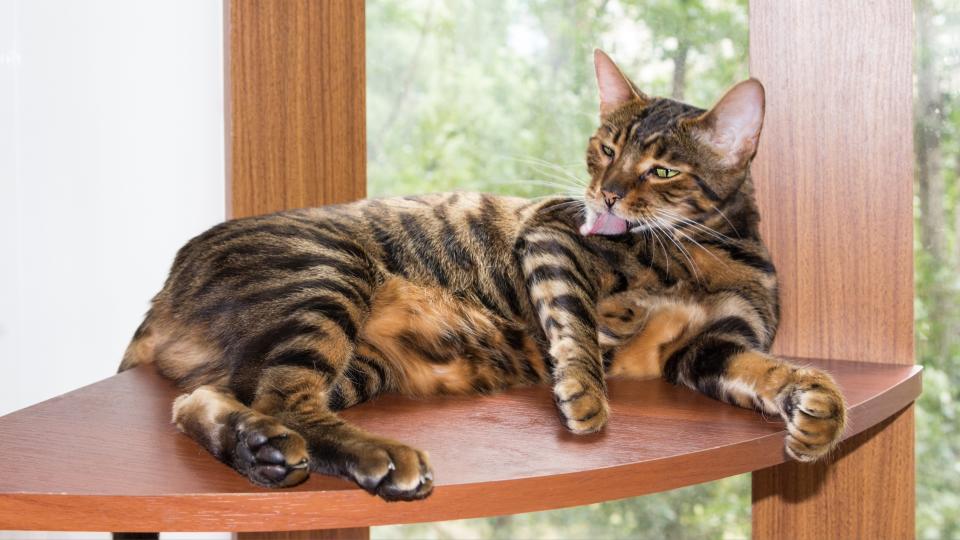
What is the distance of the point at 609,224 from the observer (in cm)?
142

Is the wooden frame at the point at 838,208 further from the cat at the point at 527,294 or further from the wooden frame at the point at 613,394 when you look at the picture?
the cat at the point at 527,294

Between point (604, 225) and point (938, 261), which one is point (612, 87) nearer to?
point (604, 225)

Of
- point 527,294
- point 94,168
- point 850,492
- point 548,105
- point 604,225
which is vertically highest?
point 548,105

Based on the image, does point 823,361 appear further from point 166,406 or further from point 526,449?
point 166,406

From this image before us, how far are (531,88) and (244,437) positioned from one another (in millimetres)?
1901

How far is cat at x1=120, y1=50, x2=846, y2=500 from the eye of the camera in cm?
108

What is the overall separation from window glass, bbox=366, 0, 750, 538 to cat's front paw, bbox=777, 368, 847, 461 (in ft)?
4.19

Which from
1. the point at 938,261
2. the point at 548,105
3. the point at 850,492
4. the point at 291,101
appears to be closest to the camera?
the point at 850,492

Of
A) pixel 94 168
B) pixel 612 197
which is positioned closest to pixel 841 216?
pixel 612 197

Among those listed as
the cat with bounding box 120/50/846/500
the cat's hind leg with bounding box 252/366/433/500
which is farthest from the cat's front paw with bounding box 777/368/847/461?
the cat's hind leg with bounding box 252/366/433/500

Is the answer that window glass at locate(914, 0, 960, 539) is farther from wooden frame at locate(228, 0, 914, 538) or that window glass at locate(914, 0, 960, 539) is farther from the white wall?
the white wall

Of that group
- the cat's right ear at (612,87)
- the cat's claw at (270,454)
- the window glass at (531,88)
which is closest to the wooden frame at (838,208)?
the cat's right ear at (612,87)

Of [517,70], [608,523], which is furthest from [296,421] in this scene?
[608,523]

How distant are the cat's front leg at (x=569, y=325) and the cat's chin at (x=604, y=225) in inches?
2.0
